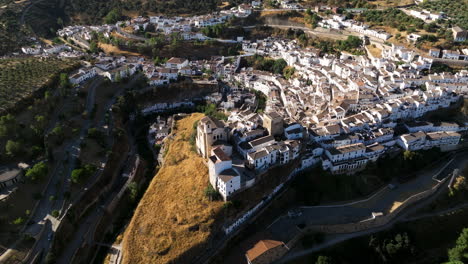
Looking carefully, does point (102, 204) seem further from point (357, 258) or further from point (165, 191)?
point (357, 258)

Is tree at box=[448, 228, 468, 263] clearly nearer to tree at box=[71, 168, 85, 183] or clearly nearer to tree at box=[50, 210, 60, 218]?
tree at box=[50, 210, 60, 218]

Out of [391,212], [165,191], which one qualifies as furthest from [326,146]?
[165,191]

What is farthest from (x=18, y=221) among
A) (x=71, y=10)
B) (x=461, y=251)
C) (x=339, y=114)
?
(x=71, y=10)

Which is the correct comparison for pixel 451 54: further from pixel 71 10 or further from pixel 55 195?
pixel 71 10

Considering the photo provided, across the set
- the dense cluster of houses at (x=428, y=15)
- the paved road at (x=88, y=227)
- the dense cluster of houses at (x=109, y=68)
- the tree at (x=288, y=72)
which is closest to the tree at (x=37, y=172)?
the paved road at (x=88, y=227)

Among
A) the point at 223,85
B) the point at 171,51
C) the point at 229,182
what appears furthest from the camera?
the point at 171,51

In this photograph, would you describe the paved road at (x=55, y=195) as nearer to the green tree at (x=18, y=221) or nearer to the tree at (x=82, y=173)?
the green tree at (x=18, y=221)

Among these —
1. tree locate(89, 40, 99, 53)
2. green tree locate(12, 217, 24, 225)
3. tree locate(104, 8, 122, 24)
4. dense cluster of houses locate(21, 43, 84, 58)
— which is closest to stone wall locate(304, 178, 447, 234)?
green tree locate(12, 217, 24, 225)
